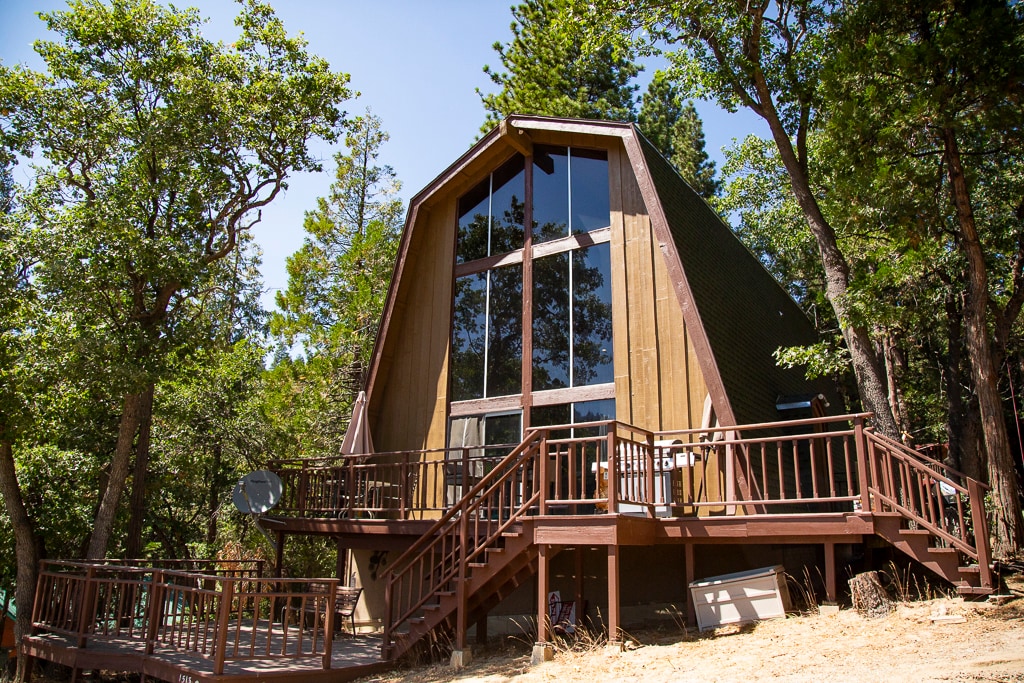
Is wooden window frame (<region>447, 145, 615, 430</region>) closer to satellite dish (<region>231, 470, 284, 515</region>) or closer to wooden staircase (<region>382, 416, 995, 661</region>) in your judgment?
wooden staircase (<region>382, 416, 995, 661</region>)

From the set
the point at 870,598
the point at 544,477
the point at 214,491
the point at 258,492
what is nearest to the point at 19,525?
the point at 258,492

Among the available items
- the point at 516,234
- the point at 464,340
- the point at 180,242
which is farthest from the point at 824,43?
the point at 180,242

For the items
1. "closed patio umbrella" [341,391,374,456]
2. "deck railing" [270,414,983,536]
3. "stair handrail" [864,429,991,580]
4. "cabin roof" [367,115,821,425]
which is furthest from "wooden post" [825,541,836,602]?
"closed patio umbrella" [341,391,374,456]

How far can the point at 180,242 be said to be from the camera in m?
14.6

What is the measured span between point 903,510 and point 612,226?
20.4 ft

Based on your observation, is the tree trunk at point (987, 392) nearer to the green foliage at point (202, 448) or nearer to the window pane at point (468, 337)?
the window pane at point (468, 337)

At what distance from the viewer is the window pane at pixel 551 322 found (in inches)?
462

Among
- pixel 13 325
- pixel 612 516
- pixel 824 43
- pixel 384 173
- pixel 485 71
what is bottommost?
pixel 612 516

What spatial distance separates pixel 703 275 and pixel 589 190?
2518 mm

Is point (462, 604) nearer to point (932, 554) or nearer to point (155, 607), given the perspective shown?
point (155, 607)

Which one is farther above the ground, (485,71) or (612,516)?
(485,71)

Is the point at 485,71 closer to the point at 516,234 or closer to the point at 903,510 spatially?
the point at 516,234

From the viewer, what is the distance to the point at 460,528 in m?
8.64

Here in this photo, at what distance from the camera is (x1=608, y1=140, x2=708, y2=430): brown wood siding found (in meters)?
10.2
